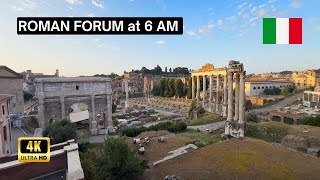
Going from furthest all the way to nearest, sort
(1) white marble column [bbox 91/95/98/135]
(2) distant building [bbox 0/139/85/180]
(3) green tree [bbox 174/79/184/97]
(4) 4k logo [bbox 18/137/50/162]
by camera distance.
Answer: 1. (3) green tree [bbox 174/79/184/97]
2. (1) white marble column [bbox 91/95/98/135]
3. (2) distant building [bbox 0/139/85/180]
4. (4) 4k logo [bbox 18/137/50/162]

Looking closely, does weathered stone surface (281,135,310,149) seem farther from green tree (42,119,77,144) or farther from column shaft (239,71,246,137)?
green tree (42,119,77,144)

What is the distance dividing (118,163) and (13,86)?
23.4 metres

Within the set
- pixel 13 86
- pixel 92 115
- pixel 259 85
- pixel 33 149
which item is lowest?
pixel 92 115

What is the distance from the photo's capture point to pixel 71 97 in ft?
87.2

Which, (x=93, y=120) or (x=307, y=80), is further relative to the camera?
(x=307, y=80)

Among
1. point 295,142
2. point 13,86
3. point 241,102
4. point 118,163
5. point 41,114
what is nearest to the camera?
point 118,163

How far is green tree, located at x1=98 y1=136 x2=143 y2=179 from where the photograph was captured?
499 inches

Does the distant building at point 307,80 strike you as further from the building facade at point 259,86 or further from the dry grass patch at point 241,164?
the dry grass patch at point 241,164

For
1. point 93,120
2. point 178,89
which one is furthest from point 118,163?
point 178,89

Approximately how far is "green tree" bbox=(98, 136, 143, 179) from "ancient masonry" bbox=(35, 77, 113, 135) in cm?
1509

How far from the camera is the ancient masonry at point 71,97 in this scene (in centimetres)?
2525

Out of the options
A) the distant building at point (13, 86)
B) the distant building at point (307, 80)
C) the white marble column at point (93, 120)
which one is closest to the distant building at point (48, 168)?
the white marble column at point (93, 120)

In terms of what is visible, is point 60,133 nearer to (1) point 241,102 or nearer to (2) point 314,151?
(1) point 241,102

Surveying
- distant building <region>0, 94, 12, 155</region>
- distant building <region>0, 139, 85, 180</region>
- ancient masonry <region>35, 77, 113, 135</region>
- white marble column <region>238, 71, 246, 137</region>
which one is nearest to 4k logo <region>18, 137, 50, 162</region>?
distant building <region>0, 139, 85, 180</region>
